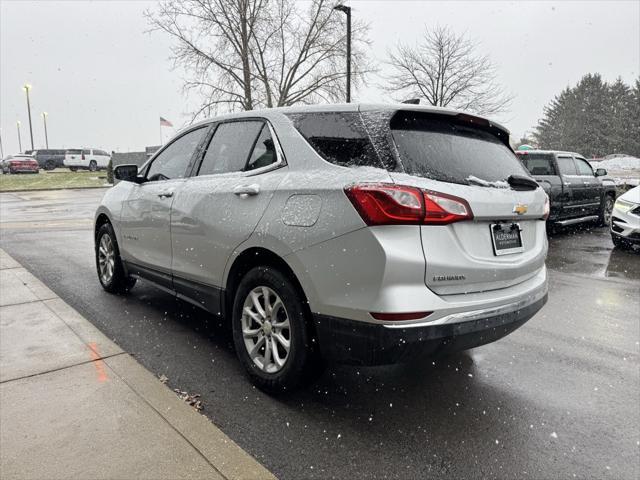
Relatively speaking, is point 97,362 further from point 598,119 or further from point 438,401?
point 598,119

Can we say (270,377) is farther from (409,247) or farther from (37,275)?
(37,275)

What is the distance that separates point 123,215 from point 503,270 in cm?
357

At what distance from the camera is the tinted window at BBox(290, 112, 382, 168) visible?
2.65 metres

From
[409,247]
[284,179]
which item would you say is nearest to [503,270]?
[409,247]

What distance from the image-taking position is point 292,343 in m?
2.81

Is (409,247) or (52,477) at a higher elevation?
(409,247)

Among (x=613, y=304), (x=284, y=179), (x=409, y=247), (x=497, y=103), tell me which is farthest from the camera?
(x=497, y=103)

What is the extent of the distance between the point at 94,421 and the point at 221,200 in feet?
5.00

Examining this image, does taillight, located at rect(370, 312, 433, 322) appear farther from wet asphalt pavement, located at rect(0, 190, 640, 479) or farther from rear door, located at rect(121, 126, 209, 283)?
rear door, located at rect(121, 126, 209, 283)

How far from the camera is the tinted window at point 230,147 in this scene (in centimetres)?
342

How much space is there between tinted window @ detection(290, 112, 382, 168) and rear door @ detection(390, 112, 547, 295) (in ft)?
0.55

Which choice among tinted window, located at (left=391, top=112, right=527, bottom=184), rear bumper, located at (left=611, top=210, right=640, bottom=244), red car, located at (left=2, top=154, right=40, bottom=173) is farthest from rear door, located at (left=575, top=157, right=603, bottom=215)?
red car, located at (left=2, top=154, right=40, bottom=173)

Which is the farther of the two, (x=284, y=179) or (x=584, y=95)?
(x=584, y=95)

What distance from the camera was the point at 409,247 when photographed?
241cm
